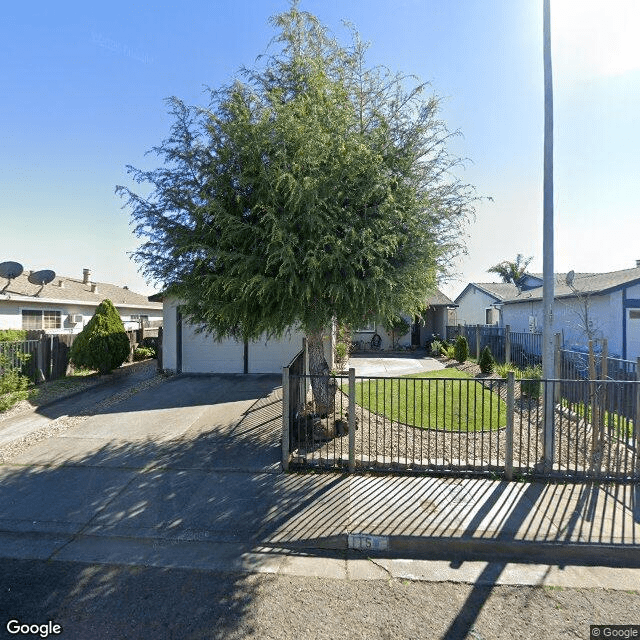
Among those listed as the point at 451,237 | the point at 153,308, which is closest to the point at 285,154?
the point at 451,237

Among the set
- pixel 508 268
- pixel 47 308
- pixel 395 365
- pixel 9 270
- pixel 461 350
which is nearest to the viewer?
pixel 9 270

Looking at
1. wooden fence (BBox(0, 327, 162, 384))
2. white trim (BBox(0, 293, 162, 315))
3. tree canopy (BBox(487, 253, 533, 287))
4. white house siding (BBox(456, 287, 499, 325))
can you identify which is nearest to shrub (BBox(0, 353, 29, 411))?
wooden fence (BBox(0, 327, 162, 384))

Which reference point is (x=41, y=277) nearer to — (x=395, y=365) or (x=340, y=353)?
(x=340, y=353)

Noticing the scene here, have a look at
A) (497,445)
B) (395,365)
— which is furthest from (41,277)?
(497,445)

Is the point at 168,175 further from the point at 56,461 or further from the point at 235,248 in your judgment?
the point at 56,461

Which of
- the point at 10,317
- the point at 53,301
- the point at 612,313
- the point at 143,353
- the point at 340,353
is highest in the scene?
the point at 53,301

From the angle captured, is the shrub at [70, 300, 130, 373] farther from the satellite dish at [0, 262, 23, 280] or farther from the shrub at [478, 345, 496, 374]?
the shrub at [478, 345, 496, 374]

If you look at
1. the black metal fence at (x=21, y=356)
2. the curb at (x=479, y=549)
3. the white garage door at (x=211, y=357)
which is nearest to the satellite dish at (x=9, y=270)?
the black metal fence at (x=21, y=356)

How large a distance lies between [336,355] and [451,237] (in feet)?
30.3

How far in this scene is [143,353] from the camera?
16.1m

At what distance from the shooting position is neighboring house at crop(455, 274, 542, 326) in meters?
22.1

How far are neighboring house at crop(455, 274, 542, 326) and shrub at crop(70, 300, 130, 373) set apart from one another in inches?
739

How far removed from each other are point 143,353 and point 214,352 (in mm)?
5859

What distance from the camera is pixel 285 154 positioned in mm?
4816
